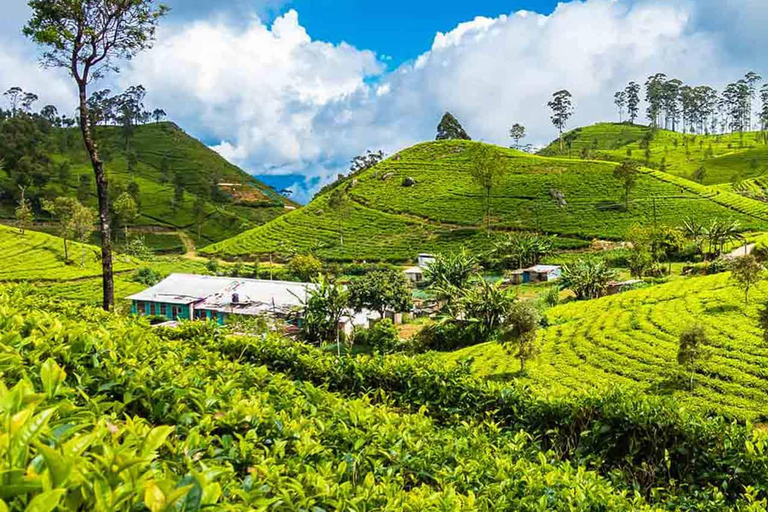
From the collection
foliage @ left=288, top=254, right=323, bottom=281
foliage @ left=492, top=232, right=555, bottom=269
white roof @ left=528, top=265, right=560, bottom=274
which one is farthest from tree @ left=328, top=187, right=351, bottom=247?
white roof @ left=528, top=265, right=560, bottom=274

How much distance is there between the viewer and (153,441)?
172 centimetres

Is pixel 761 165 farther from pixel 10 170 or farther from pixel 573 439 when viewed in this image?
pixel 10 170

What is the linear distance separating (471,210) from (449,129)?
38.8 meters

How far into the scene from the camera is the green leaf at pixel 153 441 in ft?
5.50

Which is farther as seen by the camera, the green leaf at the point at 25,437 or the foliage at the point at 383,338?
the foliage at the point at 383,338

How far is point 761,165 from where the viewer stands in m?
76.8

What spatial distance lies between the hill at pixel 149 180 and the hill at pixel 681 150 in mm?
64267

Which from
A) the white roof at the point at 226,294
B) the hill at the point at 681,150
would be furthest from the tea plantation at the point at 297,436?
the hill at the point at 681,150

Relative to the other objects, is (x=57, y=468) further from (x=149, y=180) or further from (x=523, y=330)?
(x=149, y=180)

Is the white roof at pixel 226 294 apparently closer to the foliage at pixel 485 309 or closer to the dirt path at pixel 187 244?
the foliage at pixel 485 309

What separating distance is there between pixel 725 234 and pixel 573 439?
40.3 metres

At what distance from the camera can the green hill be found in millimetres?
54875

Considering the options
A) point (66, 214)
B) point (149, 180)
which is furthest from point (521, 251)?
point (149, 180)

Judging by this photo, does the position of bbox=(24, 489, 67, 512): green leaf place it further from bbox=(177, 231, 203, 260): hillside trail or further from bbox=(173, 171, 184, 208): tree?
bbox=(173, 171, 184, 208): tree
